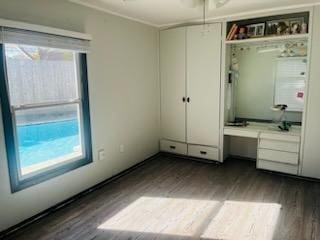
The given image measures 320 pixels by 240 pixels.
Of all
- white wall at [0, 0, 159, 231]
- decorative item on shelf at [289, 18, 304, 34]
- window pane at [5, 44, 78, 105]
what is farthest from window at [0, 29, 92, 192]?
decorative item on shelf at [289, 18, 304, 34]

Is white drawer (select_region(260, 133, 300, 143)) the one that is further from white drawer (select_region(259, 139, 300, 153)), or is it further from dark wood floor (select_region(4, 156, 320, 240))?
dark wood floor (select_region(4, 156, 320, 240))

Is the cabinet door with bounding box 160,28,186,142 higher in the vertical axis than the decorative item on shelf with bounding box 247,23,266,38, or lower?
lower

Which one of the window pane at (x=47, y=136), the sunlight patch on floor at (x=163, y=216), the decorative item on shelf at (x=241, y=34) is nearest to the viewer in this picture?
the sunlight patch on floor at (x=163, y=216)

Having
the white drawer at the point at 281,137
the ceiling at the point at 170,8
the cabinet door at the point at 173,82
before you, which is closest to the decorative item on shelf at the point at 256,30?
the ceiling at the point at 170,8

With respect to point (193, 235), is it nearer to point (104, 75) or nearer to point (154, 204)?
point (154, 204)

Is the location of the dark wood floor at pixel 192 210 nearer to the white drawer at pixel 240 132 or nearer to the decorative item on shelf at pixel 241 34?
the white drawer at pixel 240 132

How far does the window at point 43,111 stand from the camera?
223 centimetres

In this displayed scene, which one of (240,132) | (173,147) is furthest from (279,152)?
(173,147)

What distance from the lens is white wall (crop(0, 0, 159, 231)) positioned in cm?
232

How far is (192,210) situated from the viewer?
2600 millimetres

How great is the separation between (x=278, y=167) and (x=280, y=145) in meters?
0.32

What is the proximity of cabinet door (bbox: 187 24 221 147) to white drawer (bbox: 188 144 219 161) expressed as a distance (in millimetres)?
81

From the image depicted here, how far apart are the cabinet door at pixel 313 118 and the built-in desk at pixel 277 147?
0.11 meters

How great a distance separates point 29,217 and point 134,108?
1992mm
